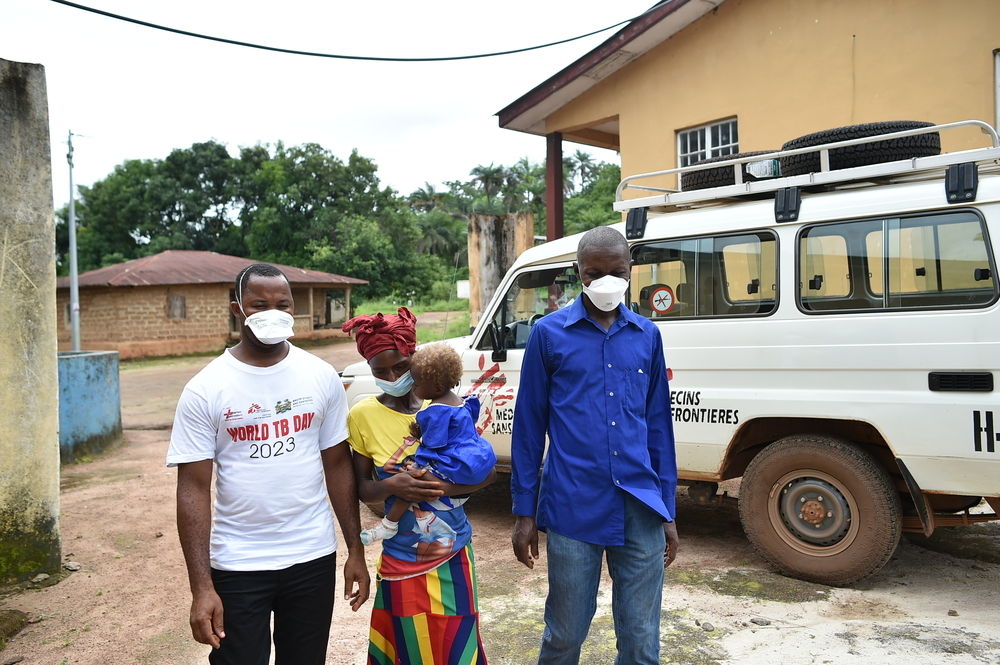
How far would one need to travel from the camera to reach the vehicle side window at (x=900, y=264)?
3928mm

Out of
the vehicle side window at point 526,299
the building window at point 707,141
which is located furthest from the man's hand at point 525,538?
the building window at point 707,141

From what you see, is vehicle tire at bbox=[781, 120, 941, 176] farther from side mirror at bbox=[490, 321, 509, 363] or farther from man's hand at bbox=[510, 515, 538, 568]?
man's hand at bbox=[510, 515, 538, 568]

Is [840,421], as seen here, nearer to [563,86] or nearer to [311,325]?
[563,86]

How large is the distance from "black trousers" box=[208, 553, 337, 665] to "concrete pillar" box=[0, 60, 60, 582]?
131 inches

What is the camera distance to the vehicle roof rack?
156 inches

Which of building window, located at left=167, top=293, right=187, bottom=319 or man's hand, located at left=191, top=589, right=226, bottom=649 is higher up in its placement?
building window, located at left=167, top=293, right=187, bottom=319

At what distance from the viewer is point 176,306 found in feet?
83.6

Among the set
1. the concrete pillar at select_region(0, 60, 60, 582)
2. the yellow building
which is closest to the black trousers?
the concrete pillar at select_region(0, 60, 60, 582)

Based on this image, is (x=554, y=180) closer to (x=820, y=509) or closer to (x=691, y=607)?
(x=820, y=509)

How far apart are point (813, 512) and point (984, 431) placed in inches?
39.9

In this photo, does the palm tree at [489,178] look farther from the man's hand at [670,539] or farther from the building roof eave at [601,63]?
the man's hand at [670,539]

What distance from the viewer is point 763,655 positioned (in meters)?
3.53

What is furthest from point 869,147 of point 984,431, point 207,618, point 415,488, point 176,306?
point 176,306

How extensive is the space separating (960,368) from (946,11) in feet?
19.6
